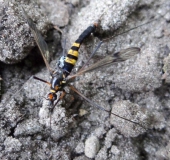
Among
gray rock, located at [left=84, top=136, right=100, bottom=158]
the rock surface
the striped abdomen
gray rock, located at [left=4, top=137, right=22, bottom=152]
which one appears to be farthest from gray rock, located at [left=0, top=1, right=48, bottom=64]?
gray rock, located at [left=84, top=136, right=100, bottom=158]

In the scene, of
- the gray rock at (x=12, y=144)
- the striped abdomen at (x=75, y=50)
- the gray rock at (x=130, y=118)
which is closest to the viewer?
the gray rock at (x=12, y=144)

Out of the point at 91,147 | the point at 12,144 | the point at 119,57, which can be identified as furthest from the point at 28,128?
the point at 119,57

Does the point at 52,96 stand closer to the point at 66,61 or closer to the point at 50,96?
the point at 50,96

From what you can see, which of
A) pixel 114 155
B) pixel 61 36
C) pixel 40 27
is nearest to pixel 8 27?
pixel 40 27

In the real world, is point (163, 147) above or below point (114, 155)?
below

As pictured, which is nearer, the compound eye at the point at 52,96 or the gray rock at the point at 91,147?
the gray rock at the point at 91,147

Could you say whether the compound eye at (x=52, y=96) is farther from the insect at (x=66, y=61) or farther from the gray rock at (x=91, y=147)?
the gray rock at (x=91, y=147)

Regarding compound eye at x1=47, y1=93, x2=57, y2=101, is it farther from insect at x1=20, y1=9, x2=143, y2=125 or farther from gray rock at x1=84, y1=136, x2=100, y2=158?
gray rock at x1=84, y1=136, x2=100, y2=158

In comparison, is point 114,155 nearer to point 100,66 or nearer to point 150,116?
point 150,116

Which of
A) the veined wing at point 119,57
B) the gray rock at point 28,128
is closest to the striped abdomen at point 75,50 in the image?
the veined wing at point 119,57

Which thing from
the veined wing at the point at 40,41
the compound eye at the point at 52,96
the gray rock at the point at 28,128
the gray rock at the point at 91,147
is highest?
the veined wing at the point at 40,41

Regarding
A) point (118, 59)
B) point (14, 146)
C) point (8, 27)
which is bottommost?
point (14, 146)
